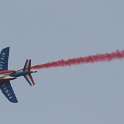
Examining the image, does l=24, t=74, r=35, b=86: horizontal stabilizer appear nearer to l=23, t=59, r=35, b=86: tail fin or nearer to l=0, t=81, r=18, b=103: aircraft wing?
l=23, t=59, r=35, b=86: tail fin

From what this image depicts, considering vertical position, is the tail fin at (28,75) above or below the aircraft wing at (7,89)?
above

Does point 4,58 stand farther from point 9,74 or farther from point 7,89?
point 7,89

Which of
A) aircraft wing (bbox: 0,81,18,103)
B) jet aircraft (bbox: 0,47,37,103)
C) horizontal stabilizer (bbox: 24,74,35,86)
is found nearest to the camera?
horizontal stabilizer (bbox: 24,74,35,86)

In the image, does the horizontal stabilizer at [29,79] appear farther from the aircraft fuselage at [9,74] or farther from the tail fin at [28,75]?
the aircraft fuselage at [9,74]

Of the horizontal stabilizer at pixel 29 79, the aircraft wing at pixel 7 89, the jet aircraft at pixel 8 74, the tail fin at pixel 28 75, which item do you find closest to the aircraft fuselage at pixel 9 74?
the jet aircraft at pixel 8 74

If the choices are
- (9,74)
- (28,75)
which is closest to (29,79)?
(28,75)

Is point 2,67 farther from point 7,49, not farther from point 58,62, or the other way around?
point 58,62

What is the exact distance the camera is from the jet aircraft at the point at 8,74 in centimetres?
4044

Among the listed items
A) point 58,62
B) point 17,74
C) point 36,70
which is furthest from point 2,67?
point 58,62

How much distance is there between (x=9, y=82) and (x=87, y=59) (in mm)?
14368

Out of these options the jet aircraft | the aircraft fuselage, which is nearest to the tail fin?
the jet aircraft

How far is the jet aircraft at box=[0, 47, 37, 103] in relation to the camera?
40.4 metres

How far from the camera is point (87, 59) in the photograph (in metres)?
36.2

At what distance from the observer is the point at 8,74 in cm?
4131
